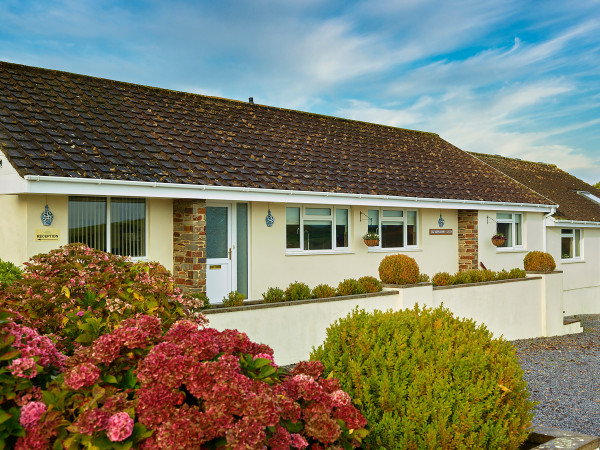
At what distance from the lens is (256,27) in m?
14.3

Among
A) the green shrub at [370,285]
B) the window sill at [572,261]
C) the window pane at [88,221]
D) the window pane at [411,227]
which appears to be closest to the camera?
the window pane at [88,221]

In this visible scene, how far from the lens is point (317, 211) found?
46.4 feet

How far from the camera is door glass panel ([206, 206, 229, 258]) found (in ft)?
40.0

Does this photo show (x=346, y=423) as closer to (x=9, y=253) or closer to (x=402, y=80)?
(x=9, y=253)

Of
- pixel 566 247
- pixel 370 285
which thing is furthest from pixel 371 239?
pixel 566 247

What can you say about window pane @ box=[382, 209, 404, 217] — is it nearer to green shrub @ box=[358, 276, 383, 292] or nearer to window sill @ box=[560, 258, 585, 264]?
green shrub @ box=[358, 276, 383, 292]

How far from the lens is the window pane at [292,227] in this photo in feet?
44.3

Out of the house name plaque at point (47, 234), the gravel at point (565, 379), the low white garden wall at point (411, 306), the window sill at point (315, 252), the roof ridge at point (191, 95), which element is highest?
the roof ridge at point (191, 95)

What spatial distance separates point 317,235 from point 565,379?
6.60 m

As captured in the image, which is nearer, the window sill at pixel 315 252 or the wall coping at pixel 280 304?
the wall coping at pixel 280 304

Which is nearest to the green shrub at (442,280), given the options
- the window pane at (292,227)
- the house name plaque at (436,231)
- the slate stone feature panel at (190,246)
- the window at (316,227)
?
the window at (316,227)

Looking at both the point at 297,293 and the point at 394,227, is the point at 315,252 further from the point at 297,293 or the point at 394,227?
the point at 297,293

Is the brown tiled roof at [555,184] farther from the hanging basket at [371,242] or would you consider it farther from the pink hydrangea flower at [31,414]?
the pink hydrangea flower at [31,414]

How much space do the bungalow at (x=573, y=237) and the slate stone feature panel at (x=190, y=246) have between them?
1428cm
